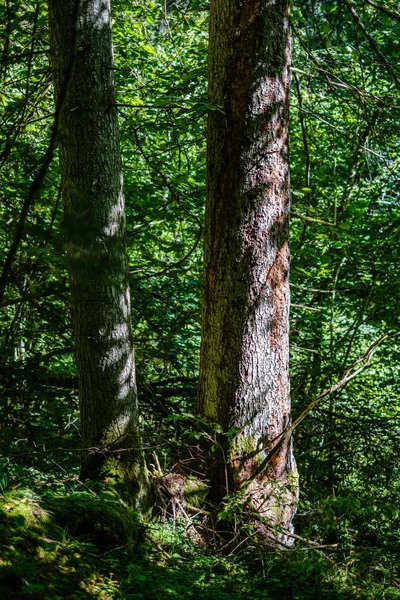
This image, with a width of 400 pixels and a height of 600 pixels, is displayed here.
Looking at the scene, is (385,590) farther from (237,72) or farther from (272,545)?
(237,72)

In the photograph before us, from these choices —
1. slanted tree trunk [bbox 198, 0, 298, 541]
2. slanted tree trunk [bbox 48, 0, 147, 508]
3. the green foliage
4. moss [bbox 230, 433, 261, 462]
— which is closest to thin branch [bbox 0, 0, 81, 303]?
the green foliage

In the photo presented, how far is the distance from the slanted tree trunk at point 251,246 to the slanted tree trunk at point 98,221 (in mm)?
676

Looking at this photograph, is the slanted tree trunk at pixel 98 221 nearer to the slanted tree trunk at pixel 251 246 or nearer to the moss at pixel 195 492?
the moss at pixel 195 492

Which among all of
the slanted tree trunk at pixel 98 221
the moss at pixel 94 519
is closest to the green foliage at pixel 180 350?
the moss at pixel 94 519

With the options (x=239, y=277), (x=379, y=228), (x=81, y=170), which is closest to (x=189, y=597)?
(x=239, y=277)

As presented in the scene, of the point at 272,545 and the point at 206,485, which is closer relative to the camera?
the point at 272,545

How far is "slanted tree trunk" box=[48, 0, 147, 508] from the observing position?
3.39m

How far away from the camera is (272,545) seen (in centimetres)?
364

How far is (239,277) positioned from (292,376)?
2673 millimetres

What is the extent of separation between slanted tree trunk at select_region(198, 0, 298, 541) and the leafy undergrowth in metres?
0.49

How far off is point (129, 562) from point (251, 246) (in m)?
2.03

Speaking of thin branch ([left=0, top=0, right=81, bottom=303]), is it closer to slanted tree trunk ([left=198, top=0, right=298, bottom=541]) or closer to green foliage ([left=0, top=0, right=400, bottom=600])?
green foliage ([left=0, top=0, right=400, bottom=600])

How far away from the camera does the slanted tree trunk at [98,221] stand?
3391 mm

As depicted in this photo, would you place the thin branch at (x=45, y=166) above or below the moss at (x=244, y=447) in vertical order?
above
